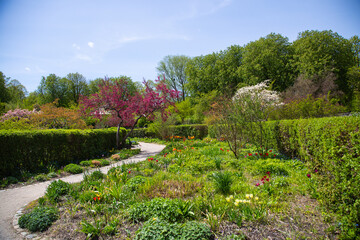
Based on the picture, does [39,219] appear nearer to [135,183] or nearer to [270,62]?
[135,183]

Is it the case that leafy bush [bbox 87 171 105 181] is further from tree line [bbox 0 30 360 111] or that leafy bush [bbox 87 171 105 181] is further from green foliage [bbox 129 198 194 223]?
tree line [bbox 0 30 360 111]

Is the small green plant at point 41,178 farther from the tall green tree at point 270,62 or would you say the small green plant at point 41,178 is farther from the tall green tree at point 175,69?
the tall green tree at point 175,69

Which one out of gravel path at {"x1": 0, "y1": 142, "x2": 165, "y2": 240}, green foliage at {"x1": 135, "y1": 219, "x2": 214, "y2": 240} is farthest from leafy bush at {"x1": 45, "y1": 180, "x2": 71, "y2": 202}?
green foliage at {"x1": 135, "y1": 219, "x2": 214, "y2": 240}

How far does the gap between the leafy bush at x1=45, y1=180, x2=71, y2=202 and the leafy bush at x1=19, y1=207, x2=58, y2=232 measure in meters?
0.52

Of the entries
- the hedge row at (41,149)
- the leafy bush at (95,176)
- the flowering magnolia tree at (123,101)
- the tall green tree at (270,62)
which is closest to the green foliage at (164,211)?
the leafy bush at (95,176)

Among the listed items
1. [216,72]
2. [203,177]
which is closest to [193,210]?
[203,177]

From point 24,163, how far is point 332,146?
8.69 metres

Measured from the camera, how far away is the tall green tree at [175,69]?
129 feet

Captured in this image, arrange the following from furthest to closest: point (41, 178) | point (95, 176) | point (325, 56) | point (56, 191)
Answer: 1. point (325, 56)
2. point (41, 178)
3. point (95, 176)
4. point (56, 191)

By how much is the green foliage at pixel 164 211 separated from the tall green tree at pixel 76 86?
3733 cm

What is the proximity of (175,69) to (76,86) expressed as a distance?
20315 mm

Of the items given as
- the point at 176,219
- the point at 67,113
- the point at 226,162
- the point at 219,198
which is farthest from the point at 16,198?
the point at 67,113

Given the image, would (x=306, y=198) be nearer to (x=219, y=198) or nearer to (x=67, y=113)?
(x=219, y=198)

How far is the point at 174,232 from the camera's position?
7.78 feet
